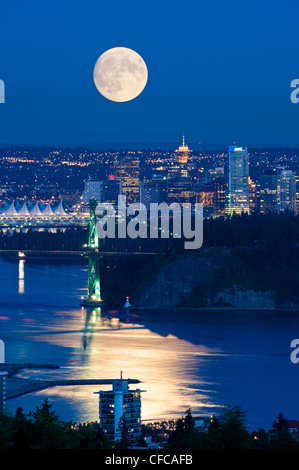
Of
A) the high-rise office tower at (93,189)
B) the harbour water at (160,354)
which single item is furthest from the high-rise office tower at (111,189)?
the harbour water at (160,354)

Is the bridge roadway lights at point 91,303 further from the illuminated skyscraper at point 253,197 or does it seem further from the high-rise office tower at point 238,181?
the illuminated skyscraper at point 253,197

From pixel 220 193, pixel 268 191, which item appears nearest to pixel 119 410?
pixel 268 191

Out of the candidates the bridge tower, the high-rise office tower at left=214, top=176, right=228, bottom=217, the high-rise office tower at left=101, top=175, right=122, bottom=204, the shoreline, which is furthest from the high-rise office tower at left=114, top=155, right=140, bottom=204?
the shoreline

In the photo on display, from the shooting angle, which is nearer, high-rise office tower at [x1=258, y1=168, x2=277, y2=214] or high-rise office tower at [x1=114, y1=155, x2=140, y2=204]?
high-rise office tower at [x1=258, y1=168, x2=277, y2=214]

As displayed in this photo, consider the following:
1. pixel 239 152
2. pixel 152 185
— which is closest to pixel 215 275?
pixel 239 152

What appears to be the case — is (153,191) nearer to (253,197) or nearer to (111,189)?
(111,189)

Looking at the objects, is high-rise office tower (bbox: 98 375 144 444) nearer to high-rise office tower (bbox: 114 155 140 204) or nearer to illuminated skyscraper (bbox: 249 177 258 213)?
illuminated skyscraper (bbox: 249 177 258 213)
